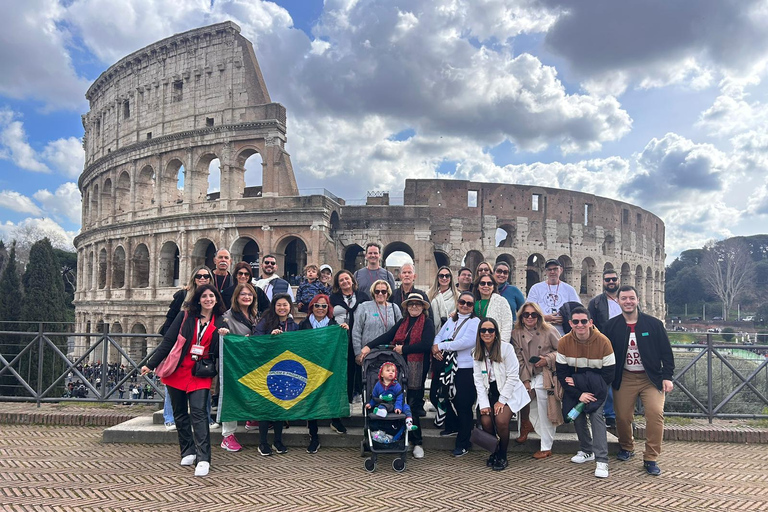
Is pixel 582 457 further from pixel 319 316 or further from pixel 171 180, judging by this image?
pixel 171 180

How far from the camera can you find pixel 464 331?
19.1 ft

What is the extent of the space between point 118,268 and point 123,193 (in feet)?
14.7

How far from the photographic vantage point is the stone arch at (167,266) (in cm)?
2589

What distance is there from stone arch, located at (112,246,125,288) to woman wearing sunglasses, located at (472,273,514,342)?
27.6 meters

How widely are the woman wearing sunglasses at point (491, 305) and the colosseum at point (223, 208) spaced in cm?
1740

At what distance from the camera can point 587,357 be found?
18.4 ft

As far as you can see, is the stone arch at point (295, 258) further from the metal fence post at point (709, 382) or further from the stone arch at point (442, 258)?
the metal fence post at point (709, 382)

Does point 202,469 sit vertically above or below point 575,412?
below

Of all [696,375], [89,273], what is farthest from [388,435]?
[89,273]

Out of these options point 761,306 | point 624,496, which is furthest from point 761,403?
point 761,306

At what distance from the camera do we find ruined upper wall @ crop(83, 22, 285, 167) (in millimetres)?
24641

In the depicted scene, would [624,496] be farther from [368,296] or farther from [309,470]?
[368,296]

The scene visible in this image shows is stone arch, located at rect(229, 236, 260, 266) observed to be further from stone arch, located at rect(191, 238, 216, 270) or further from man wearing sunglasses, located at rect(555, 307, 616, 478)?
man wearing sunglasses, located at rect(555, 307, 616, 478)

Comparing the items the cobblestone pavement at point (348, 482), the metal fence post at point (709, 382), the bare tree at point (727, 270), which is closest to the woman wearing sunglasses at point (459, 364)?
the cobblestone pavement at point (348, 482)
